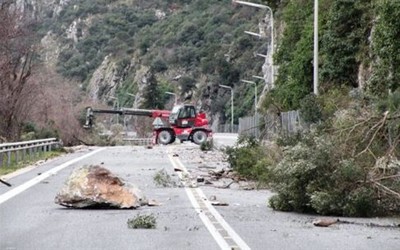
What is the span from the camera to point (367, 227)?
48.2ft

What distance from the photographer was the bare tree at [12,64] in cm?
4256

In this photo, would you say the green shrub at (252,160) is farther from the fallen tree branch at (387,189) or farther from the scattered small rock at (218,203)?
the fallen tree branch at (387,189)

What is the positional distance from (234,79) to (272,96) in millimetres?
67483

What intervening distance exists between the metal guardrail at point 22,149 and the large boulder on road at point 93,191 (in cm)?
1347

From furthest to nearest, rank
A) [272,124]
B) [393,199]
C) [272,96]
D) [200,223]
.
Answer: [272,96] < [272,124] < [393,199] < [200,223]

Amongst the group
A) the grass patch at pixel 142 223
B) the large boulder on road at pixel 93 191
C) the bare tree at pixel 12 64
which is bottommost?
the grass patch at pixel 142 223

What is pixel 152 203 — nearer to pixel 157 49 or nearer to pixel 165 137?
pixel 165 137

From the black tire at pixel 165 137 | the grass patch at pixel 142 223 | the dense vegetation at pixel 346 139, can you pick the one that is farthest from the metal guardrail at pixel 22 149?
the black tire at pixel 165 137

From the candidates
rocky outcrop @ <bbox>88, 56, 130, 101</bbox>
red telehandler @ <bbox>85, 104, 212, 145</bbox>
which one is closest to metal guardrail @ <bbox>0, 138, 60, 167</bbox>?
red telehandler @ <bbox>85, 104, 212, 145</bbox>

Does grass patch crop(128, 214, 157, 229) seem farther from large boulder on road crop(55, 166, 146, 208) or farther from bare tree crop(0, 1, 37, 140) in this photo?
bare tree crop(0, 1, 37, 140)

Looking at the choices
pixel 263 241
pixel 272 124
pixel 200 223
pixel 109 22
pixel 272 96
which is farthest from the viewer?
pixel 109 22

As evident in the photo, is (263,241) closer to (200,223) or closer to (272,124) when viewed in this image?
(200,223)

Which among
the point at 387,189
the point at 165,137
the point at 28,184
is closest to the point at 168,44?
the point at 165,137

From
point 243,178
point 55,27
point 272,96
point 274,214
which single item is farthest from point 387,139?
point 55,27
